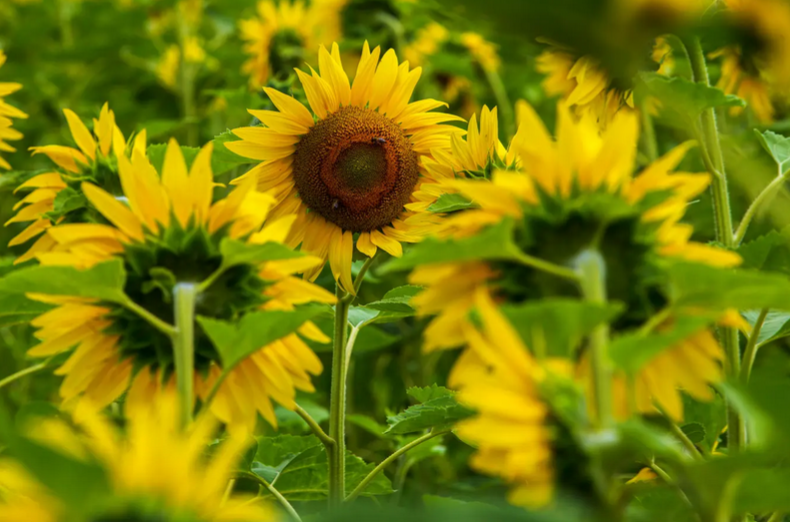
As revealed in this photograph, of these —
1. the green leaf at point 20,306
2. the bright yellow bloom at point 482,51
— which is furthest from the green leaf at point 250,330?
the bright yellow bloom at point 482,51

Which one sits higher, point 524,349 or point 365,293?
point 524,349

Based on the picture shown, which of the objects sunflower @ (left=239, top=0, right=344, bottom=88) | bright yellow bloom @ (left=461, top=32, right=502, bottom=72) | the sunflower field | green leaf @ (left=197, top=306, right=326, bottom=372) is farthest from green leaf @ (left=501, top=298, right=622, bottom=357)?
bright yellow bloom @ (left=461, top=32, right=502, bottom=72)

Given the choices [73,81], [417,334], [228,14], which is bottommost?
[417,334]

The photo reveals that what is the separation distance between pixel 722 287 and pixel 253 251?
1.10ft

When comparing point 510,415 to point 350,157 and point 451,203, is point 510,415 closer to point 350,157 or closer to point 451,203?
point 451,203

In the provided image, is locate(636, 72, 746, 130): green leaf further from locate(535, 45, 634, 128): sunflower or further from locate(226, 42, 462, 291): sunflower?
locate(226, 42, 462, 291): sunflower

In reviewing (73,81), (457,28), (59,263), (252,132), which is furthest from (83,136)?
(457,28)

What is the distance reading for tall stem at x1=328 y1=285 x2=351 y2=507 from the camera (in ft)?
3.40

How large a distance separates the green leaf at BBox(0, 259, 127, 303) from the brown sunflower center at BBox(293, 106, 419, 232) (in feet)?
1.84

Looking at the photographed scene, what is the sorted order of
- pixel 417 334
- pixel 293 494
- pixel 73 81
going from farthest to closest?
pixel 73 81
pixel 417 334
pixel 293 494

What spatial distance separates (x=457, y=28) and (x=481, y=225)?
217 cm

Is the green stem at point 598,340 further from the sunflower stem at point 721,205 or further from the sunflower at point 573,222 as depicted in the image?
the sunflower stem at point 721,205

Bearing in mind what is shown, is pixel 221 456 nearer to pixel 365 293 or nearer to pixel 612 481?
pixel 612 481

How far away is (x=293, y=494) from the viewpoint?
3.80 feet
